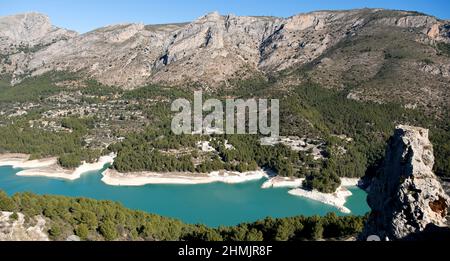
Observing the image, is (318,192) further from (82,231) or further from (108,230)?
(82,231)

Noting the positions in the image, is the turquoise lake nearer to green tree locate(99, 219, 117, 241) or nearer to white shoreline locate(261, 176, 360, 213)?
white shoreline locate(261, 176, 360, 213)

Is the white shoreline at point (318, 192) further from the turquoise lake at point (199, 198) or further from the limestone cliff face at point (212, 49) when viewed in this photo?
the limestone cliff face at point (212, 49)

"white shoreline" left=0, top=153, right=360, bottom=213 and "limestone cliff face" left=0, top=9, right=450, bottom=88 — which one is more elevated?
"limestone cliff face" left=0, top=9, right=450, bottom=88

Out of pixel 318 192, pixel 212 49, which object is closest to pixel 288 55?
pixel 212 49

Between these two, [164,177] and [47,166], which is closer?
[164,177]

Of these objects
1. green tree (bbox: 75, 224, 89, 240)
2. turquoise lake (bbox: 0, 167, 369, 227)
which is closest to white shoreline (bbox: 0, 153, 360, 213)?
turquoise lake (bbox: 0, 167, 369, 227)

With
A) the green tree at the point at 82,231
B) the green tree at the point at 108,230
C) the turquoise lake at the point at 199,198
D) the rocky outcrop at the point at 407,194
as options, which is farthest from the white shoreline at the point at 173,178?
the rocky outcrop at the point at 407,194
